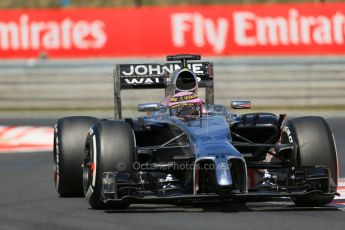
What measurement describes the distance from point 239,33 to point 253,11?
60 centimetres

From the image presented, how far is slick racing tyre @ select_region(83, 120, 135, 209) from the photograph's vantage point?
9.30m

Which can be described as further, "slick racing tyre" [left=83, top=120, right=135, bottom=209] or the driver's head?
the driver's head

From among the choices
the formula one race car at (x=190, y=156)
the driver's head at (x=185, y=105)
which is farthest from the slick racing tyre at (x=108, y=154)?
the driver's head at (x=185, y=105)

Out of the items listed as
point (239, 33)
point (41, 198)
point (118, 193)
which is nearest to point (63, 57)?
point (239, 33)

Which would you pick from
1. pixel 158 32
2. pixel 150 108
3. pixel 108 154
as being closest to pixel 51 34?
pixel 158 32

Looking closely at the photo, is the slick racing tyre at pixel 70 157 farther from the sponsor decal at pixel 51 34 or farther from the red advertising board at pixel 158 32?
the sponsor decal at pixel 51 34

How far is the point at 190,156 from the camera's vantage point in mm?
9414

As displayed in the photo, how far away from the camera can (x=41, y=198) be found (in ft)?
35.1

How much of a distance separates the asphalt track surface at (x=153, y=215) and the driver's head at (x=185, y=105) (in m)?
1.24

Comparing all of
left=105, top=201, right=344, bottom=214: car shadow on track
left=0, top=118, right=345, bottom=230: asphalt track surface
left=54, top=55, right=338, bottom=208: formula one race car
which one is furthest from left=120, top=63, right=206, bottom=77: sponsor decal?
left=105, top=201, right=344, bottom=214: car shadow on track

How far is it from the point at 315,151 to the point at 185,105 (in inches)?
66.0

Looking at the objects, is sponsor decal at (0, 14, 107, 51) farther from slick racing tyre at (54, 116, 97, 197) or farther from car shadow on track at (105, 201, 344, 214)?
car shadow on track at (105, 201, 344, 214)

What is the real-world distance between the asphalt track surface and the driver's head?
4.06 ft

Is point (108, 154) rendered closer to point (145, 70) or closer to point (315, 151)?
point (315, 151)
